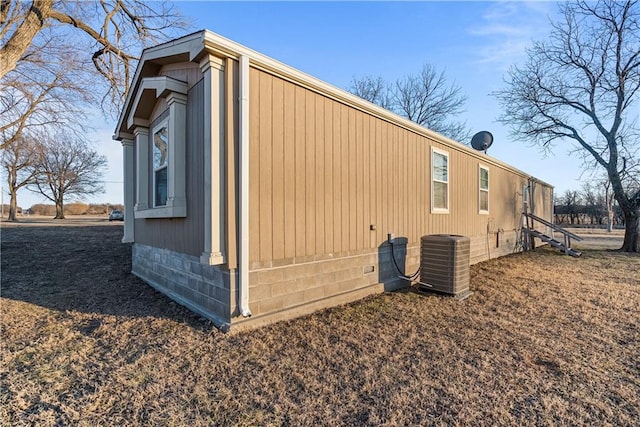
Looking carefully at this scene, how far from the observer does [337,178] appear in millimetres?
4359

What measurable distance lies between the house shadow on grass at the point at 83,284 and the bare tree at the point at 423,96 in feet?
59.7

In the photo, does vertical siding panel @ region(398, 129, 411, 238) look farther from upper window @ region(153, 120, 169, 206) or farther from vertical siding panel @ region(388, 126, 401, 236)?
upper window @ region(153, 120, 169, 206)

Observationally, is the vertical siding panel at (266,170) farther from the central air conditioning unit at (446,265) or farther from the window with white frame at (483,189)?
the window with white frame at (483,189)

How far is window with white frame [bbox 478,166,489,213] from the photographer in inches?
330

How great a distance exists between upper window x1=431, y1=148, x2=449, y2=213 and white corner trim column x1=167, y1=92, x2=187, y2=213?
4.71 meters

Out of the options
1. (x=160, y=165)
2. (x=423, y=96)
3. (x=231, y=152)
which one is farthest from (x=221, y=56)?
(x=423, y=96)

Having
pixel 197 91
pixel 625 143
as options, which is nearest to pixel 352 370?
pixel 197 91

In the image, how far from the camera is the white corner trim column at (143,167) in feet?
17.3

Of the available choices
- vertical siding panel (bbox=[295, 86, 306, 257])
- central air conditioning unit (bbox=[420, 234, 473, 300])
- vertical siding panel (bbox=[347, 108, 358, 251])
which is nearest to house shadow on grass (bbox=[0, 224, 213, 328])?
vertical siding panel (bbox=[295, 86, 306, 257])

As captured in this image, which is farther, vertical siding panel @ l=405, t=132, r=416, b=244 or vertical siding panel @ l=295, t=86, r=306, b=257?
vertical siding panel @ l=405, t=132, r=416, b=244

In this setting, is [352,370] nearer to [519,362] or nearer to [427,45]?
[519,362]

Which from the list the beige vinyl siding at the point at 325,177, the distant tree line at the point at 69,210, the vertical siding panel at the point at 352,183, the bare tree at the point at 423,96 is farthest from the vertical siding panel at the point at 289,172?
the distant tree line at the point at 69,210

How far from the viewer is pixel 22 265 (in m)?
6.59

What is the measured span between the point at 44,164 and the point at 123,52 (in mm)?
23924
